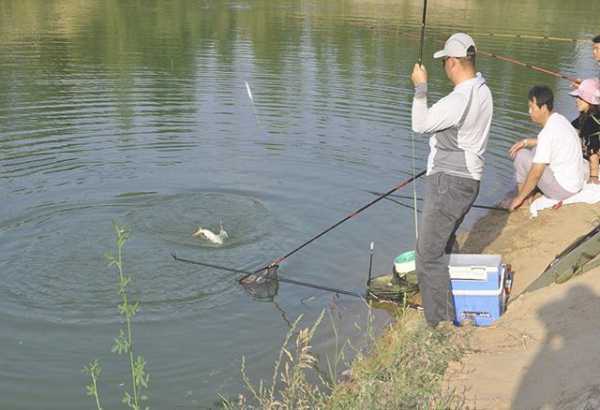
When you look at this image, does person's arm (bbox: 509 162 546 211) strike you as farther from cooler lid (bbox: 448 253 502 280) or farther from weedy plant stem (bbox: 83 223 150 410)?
weedy plant stem (bbox: 83 223 150 410)

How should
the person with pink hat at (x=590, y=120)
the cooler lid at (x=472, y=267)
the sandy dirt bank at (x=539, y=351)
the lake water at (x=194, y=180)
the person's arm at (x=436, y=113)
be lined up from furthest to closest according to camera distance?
the person with pink hat at (x=590, y=120), the lake water at (x=194, y=180), the cooler lid at (x=472, y=267), the person's arm at (x=436, y=113), the sandy dirt bank at (x=539, y=351)

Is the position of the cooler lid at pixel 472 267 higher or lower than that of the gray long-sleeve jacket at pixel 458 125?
lower

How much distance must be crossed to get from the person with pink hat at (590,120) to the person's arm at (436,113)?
433cm

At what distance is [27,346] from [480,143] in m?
4.28

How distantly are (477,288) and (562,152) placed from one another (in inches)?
108

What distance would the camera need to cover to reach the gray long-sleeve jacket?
566cm

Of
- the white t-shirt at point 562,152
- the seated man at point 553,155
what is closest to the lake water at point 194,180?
the seated man at point 553,155

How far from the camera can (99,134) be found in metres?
13.5

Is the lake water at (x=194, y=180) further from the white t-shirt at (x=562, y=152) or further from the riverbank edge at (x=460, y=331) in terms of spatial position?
the white t-shirt at (x=562, y=152)

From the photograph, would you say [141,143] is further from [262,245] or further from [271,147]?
[262,245]

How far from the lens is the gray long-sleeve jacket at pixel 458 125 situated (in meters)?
5.66

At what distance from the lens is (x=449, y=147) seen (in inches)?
232

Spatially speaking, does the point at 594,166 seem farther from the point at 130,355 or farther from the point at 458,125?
the point at 130,355

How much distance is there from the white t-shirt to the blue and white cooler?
2.33m
